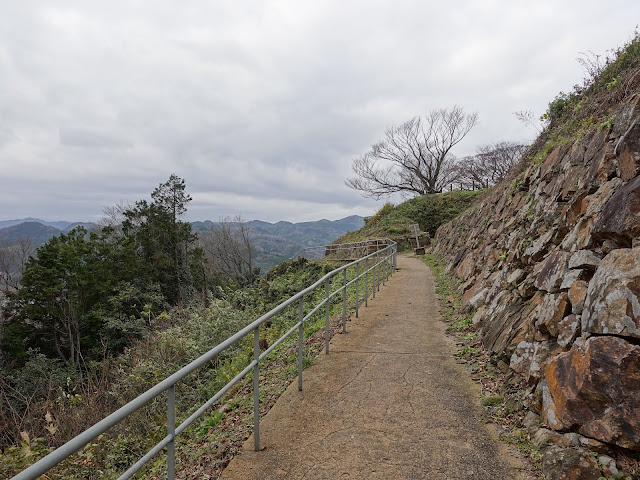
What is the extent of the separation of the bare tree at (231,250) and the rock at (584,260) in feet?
131

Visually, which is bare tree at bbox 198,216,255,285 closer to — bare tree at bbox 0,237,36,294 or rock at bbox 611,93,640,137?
bare tree at bbox 0,237,36,294

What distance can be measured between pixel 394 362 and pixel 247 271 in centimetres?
3948

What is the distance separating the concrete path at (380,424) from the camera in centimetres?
300

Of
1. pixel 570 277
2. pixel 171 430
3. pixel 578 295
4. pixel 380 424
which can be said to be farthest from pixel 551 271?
pixel 171 430

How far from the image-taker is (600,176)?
170 inches

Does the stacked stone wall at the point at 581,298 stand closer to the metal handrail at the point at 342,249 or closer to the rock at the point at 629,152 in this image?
the rock at the point at 629,152

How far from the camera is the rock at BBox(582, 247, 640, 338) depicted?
2775mm

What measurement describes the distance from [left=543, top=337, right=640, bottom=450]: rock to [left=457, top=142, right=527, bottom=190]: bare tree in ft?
129

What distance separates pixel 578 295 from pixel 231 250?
4240 centimetres

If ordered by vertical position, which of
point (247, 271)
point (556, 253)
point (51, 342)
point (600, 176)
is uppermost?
point (600, 176)

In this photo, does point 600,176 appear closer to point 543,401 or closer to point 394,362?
point 543,401

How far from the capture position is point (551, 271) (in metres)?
4.30

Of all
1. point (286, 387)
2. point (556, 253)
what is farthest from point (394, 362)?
point (556, 253)

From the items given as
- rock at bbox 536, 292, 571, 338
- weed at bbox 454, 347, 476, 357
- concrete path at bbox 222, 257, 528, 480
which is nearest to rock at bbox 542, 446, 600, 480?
concrete path at bbox 222, 257, 528, 480
